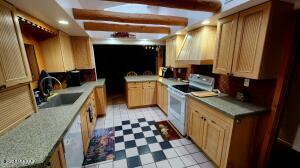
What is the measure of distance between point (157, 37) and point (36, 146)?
3835 mm

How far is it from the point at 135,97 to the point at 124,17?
7.55ft

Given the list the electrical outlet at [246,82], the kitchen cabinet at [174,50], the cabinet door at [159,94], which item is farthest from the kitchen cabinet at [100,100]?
the electrical outlet at [246,82]

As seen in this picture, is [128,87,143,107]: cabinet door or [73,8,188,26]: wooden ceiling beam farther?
[128,87,143,107]: cabinet door

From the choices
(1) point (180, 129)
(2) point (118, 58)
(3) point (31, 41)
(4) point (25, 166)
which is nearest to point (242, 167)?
(1) point (180, 129)

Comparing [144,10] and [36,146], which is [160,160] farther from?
[144,10]

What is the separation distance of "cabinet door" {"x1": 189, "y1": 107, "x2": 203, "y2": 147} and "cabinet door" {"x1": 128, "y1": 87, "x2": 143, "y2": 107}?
75.9 inches

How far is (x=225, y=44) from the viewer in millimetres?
1896

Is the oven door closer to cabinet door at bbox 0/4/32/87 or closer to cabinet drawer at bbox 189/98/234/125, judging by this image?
cabinet drawer at bbox 189/98/234/125

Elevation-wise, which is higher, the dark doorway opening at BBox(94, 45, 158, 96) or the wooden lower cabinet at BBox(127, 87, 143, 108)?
the dark doorway opening at BBox(94, 45, 158, 96)

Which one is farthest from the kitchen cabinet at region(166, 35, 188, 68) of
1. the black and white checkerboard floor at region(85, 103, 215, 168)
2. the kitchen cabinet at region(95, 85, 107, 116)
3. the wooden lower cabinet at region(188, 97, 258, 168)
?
the kitchen cabinet at region(95, 85, 107, 116)

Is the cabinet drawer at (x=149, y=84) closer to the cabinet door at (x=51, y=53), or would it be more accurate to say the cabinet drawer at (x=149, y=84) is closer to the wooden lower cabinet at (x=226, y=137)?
the wooden lower cabinet at (x=226, y=137)

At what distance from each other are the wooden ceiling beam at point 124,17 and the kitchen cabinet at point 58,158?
1.84 m

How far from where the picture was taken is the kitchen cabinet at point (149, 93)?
391cm

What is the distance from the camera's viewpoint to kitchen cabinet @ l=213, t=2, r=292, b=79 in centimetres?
139
